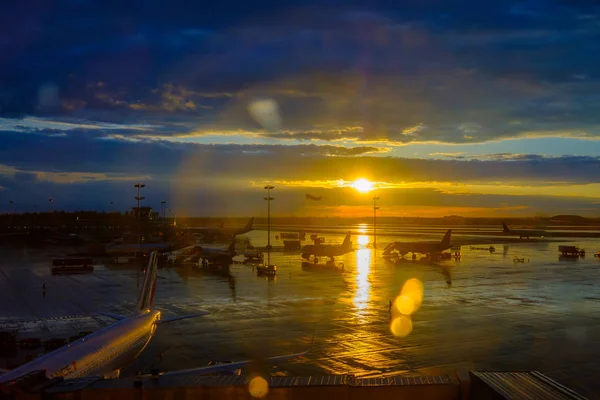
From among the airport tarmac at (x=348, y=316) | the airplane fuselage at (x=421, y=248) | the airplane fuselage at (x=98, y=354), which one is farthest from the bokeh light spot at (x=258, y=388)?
the airplane fuselage at (x=421, y=248)

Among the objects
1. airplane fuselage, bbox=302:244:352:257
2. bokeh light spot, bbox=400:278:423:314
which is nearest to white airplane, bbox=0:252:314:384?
bokeh light spot, bbox=400:278:423:314

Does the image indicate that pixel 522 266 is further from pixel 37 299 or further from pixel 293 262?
pixel 37 299

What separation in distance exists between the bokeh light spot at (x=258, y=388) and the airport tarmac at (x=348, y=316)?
487 inches

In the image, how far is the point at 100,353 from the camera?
2216 cm

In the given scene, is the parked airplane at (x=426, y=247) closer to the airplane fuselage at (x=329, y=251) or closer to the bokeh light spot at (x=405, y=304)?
the airplane fuselage at (x=329, y=251)

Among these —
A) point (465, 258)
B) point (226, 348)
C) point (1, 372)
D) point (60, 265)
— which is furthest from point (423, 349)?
point (465, 258)

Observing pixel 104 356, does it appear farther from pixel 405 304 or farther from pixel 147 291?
pixel 405 304

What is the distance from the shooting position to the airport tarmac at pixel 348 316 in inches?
1152

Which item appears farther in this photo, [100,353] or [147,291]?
[147,291]

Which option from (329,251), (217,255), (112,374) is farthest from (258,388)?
(329,251)

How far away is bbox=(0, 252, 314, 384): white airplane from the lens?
1927 cm

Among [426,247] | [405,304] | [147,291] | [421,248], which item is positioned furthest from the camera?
[421,248]

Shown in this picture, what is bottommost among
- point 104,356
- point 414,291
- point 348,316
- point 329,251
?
point 348,316

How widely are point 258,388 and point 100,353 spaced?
10150 mm
